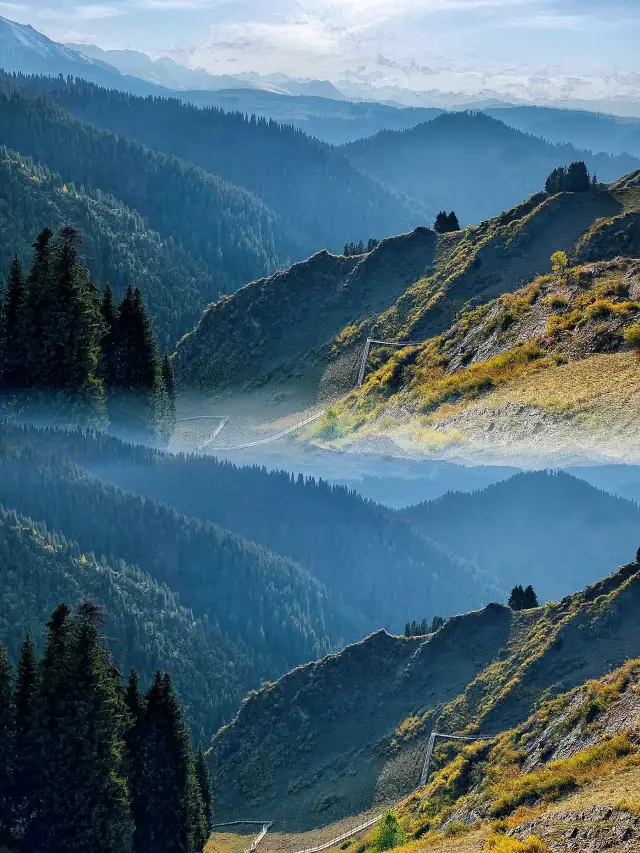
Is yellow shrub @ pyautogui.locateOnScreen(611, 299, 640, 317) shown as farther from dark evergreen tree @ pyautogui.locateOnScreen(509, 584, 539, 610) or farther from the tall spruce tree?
the tall spruce tree

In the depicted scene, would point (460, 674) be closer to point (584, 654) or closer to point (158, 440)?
point (584, 654)

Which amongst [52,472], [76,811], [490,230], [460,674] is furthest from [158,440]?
[76,811]

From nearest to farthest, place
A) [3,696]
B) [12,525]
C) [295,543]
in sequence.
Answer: [3,696]
[12,525]
[295,543]

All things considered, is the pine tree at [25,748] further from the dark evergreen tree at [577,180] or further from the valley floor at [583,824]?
the dark evergreen tree at [577,180]

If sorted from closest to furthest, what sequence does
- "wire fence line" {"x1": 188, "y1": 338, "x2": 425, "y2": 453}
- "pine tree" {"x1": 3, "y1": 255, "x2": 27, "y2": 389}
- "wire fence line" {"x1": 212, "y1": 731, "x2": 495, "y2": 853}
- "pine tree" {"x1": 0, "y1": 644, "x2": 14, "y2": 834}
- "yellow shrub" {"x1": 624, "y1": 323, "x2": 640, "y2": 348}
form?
"pine tree" {"x1": 0, "y1": 644, "x2": 14, "y2": 834}, "wire fence line" {"x1": 212, "y1": 731, "x2": 495, "y2": 853}, "yellow shrub" {"x1": 624, "y1": 323, "x2": 640, "y2": 348}, "wire fence line" {"x1": 188, "y1": 338, "x2": 425, "y2": 453}, "pine tree" {"x1": 3, "y1": 255, "x2": 27, "y2": 389}

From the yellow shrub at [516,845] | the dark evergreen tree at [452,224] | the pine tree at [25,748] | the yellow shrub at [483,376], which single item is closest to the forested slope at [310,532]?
the dark evergreen tree at [452,224]

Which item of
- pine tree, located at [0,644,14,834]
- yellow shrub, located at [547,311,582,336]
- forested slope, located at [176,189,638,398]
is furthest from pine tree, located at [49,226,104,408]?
pine tree, located at [0,644,14,834]
